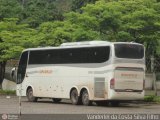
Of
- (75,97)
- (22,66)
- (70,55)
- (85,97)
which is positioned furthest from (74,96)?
(22,66)

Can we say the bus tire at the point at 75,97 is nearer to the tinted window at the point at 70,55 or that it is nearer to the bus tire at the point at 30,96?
the tinted window at the point at 70,55

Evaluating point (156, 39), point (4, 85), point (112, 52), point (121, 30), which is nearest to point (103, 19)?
point (121, 30)

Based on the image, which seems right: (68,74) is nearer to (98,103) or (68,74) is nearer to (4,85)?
(98,103)

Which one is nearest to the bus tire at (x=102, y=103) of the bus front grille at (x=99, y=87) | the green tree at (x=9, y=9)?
the bus front grille at (x=99, y=87)

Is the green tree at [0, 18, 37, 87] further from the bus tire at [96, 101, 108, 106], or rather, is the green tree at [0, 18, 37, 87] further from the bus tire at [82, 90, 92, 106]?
the bus tire at [82, 90, 92, 106]

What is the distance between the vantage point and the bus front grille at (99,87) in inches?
1200

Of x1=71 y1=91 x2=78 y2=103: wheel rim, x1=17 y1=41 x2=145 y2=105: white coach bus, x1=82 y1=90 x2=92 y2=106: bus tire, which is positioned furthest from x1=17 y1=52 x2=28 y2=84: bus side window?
x1=82 y1=90 x2=92 y2=106: bus tire

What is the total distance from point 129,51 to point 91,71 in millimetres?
2576

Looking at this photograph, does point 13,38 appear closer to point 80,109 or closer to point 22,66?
point 22,66

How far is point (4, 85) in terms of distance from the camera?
5612 cm

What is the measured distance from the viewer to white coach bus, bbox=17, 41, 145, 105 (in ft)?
98.0

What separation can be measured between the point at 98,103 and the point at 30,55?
603cm

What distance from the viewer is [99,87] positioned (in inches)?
1209

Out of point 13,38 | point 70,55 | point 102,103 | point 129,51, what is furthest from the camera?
point 13,38
